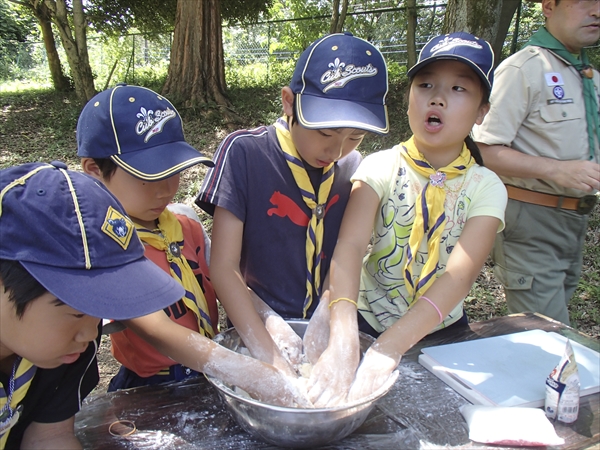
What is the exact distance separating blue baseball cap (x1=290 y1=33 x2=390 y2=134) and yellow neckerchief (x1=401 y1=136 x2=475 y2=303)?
1.03 ft

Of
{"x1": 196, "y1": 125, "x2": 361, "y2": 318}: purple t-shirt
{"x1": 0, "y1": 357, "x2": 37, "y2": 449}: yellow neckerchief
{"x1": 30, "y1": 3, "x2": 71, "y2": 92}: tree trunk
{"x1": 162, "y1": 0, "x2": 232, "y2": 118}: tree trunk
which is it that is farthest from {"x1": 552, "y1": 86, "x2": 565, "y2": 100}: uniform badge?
{"x1": 30, "y1": 3, "x2": 71, "y2": 92}: tree trunk

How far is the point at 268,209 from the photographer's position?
63.7 inches

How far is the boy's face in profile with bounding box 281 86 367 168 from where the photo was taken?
1.50 meters

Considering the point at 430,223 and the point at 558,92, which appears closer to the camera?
the point at 430,223

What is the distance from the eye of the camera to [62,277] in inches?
35.2

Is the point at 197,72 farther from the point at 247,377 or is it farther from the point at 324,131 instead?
the point at 247,377

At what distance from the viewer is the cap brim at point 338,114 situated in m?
1.40

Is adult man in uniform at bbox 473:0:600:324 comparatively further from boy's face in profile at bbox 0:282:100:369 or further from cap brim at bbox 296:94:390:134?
boy's face in profile at bbox 0:282:100:369

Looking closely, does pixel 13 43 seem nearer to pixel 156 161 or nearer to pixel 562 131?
pixel 156 161

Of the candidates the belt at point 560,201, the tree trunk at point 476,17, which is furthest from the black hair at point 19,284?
the tree trunk at point 476,17

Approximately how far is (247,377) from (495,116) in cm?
174

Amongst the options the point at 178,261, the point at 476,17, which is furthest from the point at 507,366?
the point at 476,17

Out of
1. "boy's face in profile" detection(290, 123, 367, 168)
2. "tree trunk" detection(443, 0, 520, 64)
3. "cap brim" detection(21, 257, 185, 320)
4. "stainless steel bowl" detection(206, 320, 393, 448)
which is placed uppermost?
"tree trunk" detection(443, 0, 520, 64)

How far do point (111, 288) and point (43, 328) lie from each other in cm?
16
